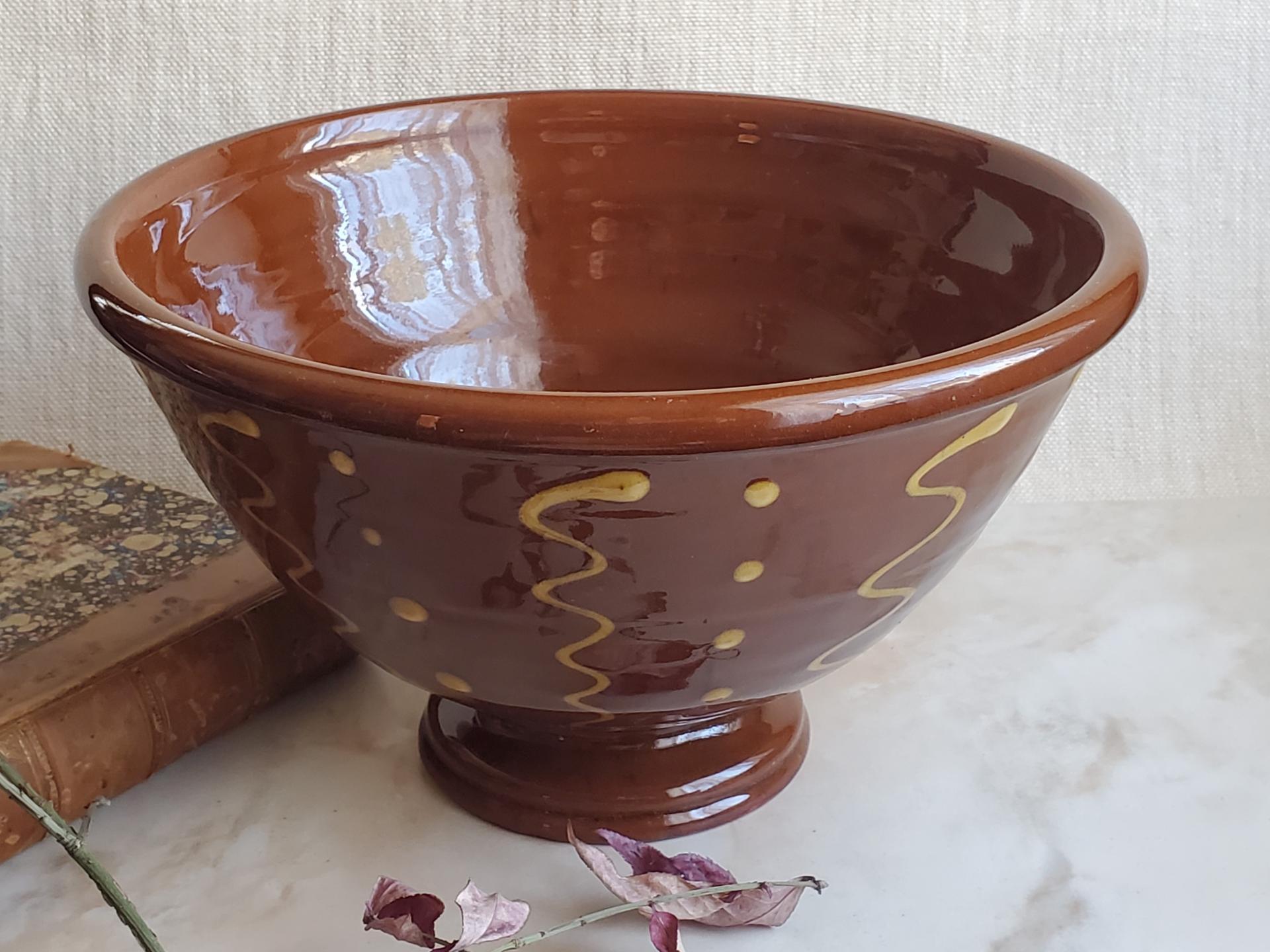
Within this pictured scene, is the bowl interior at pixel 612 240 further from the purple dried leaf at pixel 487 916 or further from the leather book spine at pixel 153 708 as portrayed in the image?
the purple dried leaf at pixel 487 916

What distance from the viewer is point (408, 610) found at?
1.49 feet

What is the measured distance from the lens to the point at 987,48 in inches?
33.6

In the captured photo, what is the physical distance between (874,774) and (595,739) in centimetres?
13

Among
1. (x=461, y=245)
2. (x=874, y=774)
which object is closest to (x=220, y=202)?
(x=461, y=245)

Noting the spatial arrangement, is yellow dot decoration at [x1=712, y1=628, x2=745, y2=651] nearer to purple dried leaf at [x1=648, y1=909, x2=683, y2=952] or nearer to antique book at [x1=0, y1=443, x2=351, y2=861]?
purple dried leaf at [x1=648, y1=909, x2=683, y2=952]

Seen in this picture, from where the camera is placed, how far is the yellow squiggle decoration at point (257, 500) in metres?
0.43

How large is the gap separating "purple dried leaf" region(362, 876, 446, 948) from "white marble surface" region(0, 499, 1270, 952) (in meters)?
0.03

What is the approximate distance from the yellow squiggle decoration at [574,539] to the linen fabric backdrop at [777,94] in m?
0.49

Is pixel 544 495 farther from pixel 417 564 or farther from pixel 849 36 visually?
pixel 849 36

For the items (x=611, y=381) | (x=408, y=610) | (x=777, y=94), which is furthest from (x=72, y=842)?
(x=777, y=94)

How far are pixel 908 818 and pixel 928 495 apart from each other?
0.19 meters

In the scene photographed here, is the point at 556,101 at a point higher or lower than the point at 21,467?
higher

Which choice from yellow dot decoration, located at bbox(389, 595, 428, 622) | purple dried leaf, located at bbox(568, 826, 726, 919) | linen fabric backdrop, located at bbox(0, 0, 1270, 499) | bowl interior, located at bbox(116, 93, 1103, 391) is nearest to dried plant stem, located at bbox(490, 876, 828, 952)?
purple dried leaf, located at bbox(568, 826, 726, 919)

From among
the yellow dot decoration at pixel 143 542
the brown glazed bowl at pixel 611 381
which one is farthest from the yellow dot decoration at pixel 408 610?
the yellow dot decoration at pixel 143 542
